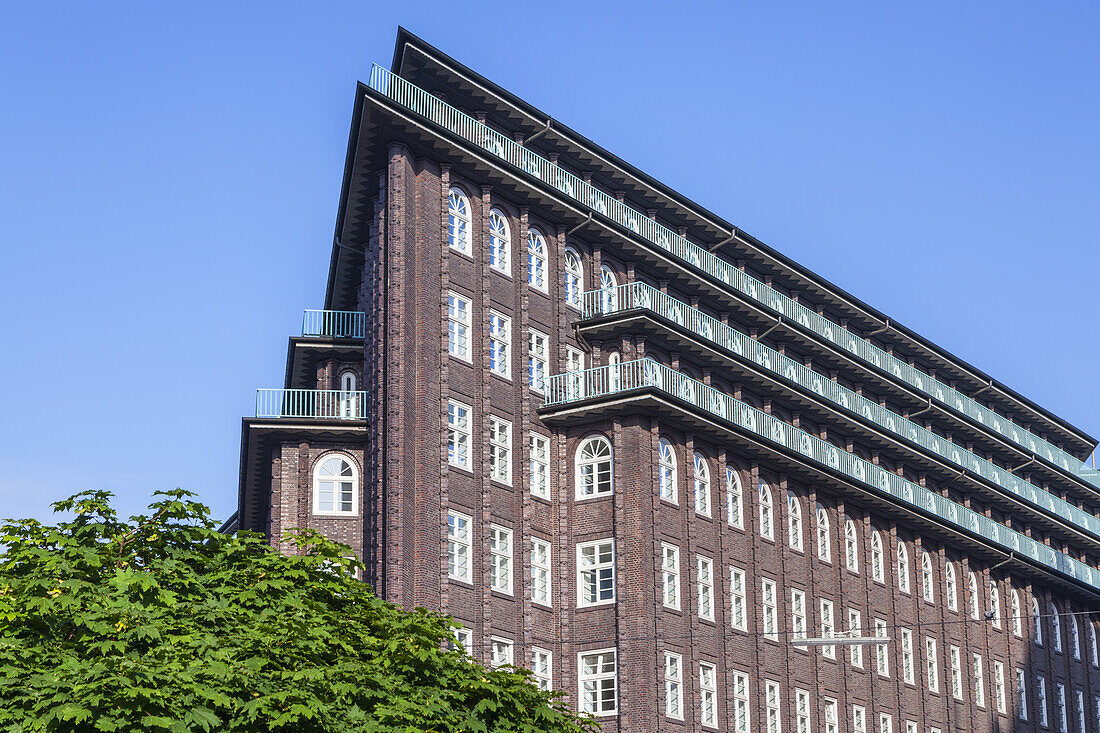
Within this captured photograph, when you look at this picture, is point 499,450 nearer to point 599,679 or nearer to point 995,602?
point 599,679

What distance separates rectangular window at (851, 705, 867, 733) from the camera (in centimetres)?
6183

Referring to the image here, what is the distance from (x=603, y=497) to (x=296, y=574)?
931 inches

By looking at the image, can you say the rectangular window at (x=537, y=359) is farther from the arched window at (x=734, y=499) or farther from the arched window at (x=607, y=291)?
the arched window at (x=734, y=499)

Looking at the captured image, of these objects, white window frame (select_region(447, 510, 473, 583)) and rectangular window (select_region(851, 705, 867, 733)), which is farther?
rectangular window (select_region(851, 705, 867, 733))

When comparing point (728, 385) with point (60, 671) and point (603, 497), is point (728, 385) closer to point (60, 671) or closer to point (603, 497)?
point (603, 497)

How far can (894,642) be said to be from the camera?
65625mm

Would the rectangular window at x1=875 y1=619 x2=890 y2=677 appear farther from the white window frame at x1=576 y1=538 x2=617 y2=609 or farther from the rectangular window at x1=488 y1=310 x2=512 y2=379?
the rectangular window at x1=488 y1=310 x2=512 y2=379

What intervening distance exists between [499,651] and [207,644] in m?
24.2

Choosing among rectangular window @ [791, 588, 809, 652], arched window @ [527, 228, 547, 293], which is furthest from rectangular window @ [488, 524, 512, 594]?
rectangular window @ [791, 588, 809, 652]

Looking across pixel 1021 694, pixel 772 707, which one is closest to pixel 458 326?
pixel 772 707

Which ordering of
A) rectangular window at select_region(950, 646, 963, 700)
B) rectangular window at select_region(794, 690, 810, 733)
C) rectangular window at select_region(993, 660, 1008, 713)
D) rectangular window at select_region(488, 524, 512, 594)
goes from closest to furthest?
rectangular window at select_region(488, 524, 512, 594)
rectangular window at select_region(794, 690, 810, 733)
rectangular window at select_region(950, 646, 963, 700)
rectangular window at select_region(993, 660, 1008, 713)

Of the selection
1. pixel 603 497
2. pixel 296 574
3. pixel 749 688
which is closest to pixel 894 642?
pixel 749 688

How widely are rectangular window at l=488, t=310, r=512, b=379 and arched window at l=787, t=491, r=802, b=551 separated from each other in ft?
45.8

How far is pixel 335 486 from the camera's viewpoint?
167 feet
